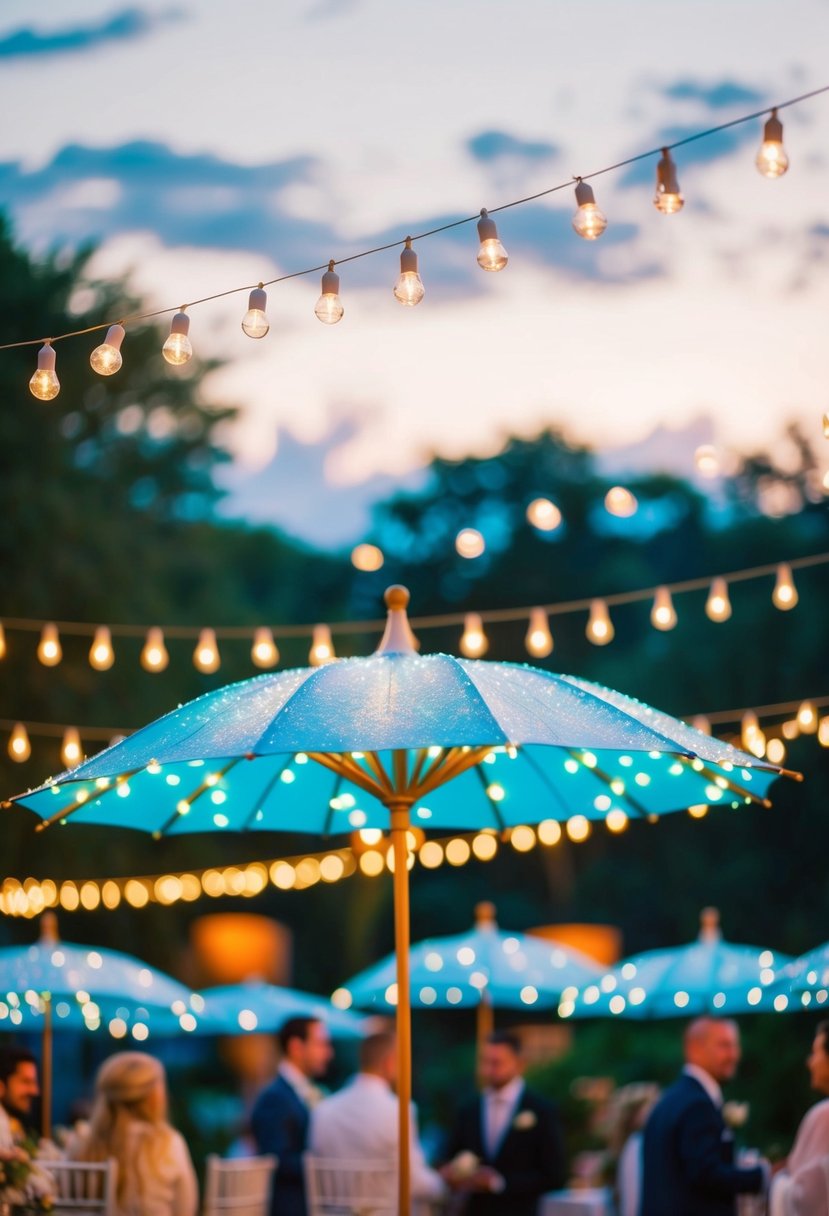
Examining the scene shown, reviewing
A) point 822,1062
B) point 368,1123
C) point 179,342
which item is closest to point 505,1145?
point 368,1123

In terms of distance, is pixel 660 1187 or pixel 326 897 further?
pixel 326 897

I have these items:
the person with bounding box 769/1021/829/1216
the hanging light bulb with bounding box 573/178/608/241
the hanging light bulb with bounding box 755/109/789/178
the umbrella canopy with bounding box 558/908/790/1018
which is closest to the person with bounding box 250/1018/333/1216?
the umbrella canopy with bounding box 558/908/790/1018

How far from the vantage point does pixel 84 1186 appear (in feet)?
18.6

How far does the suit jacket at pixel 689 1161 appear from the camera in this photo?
17.5ft

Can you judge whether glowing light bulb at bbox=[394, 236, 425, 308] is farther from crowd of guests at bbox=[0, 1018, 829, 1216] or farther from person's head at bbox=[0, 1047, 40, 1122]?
person's head at bbox=[0, 1047, 40, 1122]

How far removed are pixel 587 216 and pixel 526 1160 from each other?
436cm

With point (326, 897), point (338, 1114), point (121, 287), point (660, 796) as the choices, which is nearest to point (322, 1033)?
point (338, 1114)

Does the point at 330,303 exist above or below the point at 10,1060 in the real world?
above

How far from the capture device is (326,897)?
2292 cm

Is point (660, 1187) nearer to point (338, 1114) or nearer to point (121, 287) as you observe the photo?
point (338, 1114)

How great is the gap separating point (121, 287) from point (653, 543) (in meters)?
14.2

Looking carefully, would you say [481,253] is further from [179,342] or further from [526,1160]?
[526,1160]

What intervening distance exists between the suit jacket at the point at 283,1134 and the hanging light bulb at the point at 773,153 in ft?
15.7

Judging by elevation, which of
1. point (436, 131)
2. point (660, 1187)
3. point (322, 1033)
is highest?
point (436, 131)
